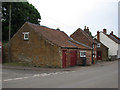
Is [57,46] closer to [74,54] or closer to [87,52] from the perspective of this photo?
[74,54]

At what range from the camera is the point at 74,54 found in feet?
81.0

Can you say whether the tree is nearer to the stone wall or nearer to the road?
the stone wall

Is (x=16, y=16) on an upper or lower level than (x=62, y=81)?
upper

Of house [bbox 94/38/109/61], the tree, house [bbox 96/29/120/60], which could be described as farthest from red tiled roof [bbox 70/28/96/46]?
house [bbox 96/29/120/60]

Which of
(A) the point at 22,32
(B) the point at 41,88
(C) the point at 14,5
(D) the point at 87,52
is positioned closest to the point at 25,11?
(C) the point at 14,5

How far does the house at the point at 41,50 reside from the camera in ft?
69.4

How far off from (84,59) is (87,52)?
5.94 ft

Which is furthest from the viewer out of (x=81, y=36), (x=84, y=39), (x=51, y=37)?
(x=81, y=36)

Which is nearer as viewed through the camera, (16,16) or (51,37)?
(51,37)

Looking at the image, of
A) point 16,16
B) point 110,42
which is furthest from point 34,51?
point 110,42

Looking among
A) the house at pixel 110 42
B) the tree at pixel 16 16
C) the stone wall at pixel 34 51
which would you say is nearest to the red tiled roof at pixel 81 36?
the stone wall at pixel 34 51

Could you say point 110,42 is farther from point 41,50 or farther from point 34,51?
point 34,51

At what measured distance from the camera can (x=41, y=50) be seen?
2214 centimetres

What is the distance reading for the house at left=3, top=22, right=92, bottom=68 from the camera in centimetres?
2116
